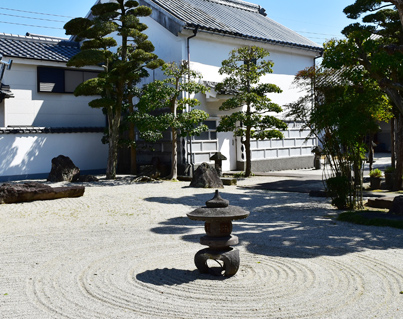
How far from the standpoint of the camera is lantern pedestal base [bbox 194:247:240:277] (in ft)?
18.1

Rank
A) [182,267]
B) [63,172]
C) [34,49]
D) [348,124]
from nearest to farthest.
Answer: [182,267]
[348,124]
[63,172]
[34,49]

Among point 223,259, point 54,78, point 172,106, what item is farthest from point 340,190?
point 54,78

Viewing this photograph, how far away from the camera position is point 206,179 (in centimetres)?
1468

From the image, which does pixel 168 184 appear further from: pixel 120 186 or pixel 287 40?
pixel 287 40

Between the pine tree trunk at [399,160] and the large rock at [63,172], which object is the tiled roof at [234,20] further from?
the pine tree trunk at [399,160]

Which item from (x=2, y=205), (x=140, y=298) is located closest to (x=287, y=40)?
(x=2, y=205)

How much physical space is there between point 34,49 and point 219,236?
18.0 metres

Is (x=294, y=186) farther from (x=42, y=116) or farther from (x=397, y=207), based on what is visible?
(x=42, y=116)

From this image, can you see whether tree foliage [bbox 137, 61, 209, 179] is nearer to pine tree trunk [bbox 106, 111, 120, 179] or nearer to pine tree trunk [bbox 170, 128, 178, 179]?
pine tree trunk [bbox 170, 128, 178, 179]

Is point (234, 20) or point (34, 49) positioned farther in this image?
point (234, 20)

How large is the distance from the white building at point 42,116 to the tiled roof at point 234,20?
5590 mm

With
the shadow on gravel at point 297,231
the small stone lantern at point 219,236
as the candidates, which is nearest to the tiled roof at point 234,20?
the shadow on gravel at point 297,231

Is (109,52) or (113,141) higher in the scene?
(109,52)

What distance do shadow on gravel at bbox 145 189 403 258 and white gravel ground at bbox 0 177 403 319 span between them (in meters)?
0.02
